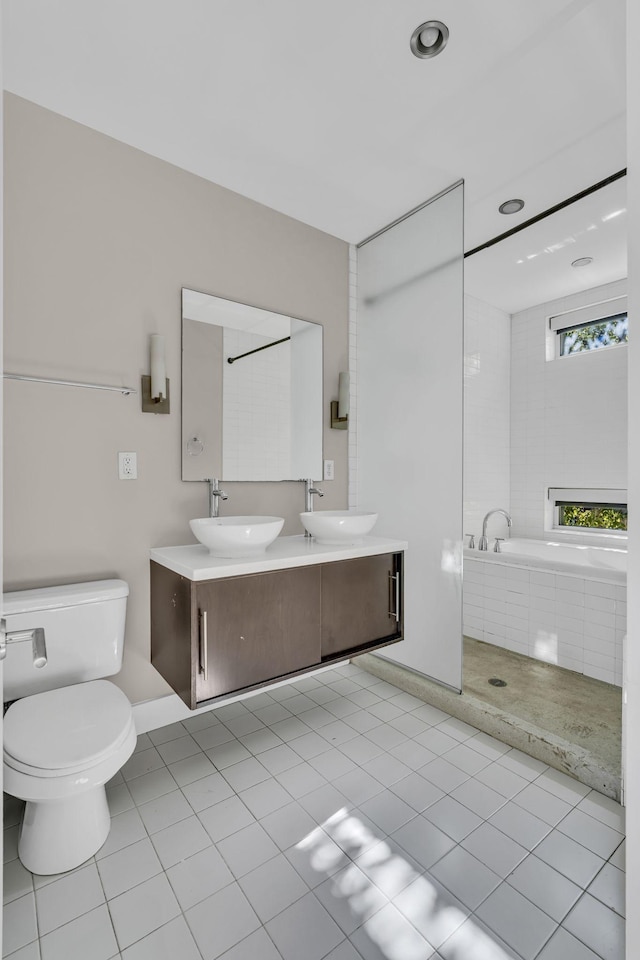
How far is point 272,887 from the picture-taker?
4.60 ft

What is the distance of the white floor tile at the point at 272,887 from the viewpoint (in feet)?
4.40

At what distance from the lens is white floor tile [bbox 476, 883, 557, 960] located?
1.25 m

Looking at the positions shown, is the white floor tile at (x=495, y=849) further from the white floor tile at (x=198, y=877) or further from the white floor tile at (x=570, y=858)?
the white floor tile at (x=198, y=877)

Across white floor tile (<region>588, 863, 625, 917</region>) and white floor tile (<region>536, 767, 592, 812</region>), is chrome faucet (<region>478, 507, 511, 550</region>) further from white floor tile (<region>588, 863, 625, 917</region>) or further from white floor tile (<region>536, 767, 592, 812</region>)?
white floor tile (<region>588, 863, 625, 917</region>)

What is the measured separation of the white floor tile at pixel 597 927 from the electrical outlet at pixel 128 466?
205 cm

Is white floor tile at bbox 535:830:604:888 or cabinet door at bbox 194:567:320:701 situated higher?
cabinet door at bbox 194:567:320:701

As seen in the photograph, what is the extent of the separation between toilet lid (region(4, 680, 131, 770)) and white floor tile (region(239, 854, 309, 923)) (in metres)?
0.56

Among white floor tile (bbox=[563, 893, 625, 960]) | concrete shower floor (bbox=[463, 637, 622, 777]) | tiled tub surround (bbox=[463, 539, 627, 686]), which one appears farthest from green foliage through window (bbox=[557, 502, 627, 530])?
white floor tile (bbox=[563, 893, 625, 960])

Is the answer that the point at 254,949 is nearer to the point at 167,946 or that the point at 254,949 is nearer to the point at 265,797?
the point at 167,946

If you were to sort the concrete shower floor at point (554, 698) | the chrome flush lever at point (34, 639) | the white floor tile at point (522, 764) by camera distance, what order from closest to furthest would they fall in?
the chrome flush lever at point (34, 639)
the white floor tile at point (522, 764)
the concrete shower floor at point (554, 698)

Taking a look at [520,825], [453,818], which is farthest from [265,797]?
[520,825]

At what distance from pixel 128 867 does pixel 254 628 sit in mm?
787

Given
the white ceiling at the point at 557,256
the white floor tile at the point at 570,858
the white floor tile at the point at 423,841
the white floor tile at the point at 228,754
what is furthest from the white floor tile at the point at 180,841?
the white ceiling at the point at 557,256

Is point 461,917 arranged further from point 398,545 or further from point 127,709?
point 398,545
